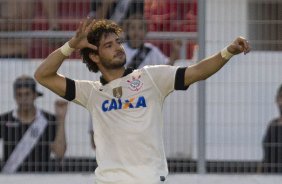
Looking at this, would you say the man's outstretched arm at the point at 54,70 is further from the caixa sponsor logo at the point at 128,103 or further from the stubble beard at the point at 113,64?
the caixa sponsor logo at the point at 128,103

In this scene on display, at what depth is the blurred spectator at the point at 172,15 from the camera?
9.23m

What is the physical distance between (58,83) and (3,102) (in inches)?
117

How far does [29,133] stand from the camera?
944cm

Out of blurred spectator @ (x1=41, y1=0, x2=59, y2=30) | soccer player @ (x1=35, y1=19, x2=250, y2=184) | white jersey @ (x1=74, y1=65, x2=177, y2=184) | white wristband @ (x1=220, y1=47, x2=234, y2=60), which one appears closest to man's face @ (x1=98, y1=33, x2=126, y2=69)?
soccer player @ (x1=35, y1=19, x2=250, y2=184)

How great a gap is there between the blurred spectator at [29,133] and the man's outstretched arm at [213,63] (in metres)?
3.31

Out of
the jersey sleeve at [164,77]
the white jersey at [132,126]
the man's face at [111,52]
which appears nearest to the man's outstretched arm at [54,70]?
the man's face at [111,52]

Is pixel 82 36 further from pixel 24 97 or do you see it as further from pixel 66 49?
pixel 24 97

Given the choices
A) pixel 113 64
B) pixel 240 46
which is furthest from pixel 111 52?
pixel 240 46

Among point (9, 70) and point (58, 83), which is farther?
point (9, 70)

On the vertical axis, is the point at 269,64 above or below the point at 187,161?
above

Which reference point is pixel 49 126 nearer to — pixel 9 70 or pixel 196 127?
pixel 9 70

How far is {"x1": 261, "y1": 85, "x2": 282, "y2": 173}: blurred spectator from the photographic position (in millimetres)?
9258

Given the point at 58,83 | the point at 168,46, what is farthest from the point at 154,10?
the point at 58,83

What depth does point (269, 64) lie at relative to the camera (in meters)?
9.22
